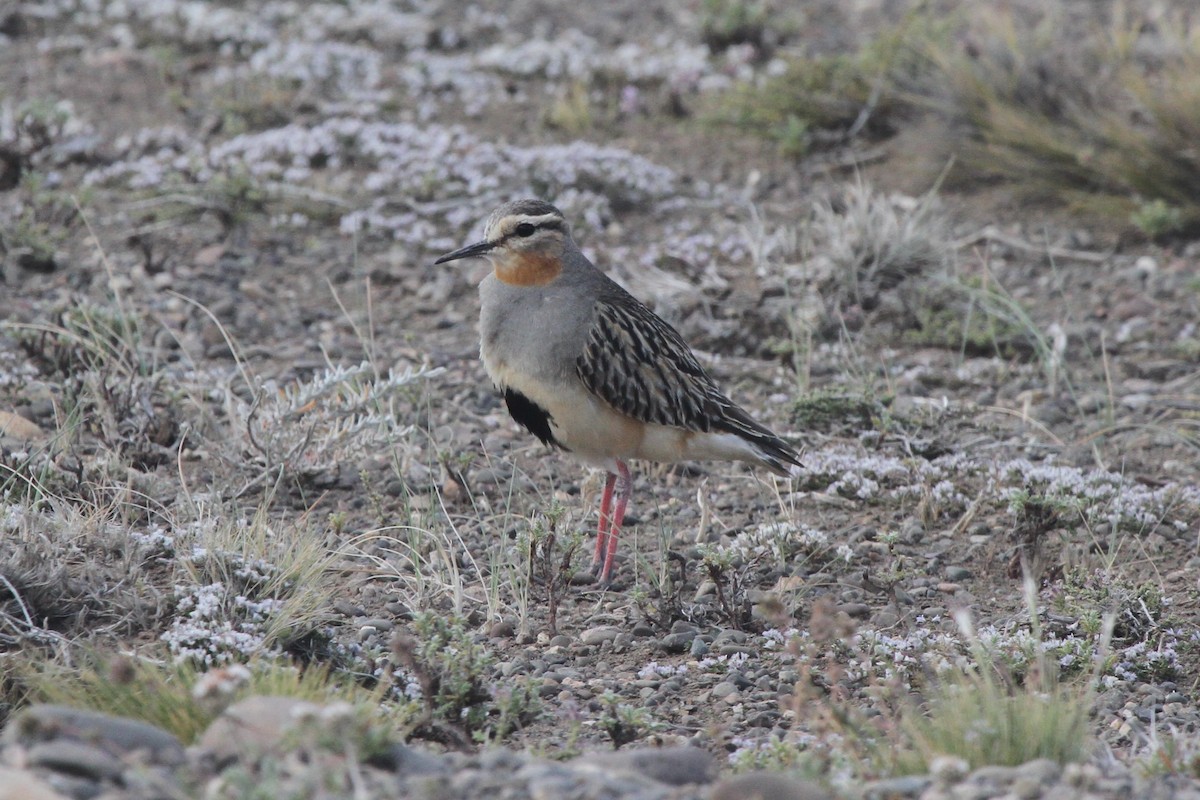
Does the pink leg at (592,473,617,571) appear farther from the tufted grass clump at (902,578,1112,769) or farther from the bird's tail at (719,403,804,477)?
the tufted grass clump at (902,578,1112,769)

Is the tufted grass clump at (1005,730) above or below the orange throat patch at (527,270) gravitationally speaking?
below

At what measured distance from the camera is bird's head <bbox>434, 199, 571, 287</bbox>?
6082mm

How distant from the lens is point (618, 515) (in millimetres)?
6125

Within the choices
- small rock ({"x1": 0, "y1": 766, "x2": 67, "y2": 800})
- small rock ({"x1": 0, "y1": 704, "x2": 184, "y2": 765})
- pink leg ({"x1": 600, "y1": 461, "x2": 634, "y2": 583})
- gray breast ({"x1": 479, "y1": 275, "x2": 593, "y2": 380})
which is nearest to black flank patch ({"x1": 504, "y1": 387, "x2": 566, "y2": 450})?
gray breast ({"x1": 479, "y1": 275, "x2": 593, "y2": 380})

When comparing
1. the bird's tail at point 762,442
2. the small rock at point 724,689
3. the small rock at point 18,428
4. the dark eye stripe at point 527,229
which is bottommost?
the small rock at point 724,689

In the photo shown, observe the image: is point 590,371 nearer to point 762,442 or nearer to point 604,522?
point 604,522

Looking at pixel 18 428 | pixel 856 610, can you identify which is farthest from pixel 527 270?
pixel 18 428

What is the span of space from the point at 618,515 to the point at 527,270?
1.06 meters

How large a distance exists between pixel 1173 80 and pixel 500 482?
5508 mm

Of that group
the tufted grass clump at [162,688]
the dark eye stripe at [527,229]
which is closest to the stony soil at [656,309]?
the tufted grass clump at [162,688]

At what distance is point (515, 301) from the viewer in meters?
6.05

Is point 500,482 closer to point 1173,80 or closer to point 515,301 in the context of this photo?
point 515,301

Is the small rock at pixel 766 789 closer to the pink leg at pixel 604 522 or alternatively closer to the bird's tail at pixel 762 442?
the pink leg at pixel 604 522

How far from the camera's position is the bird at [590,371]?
5945 mm
